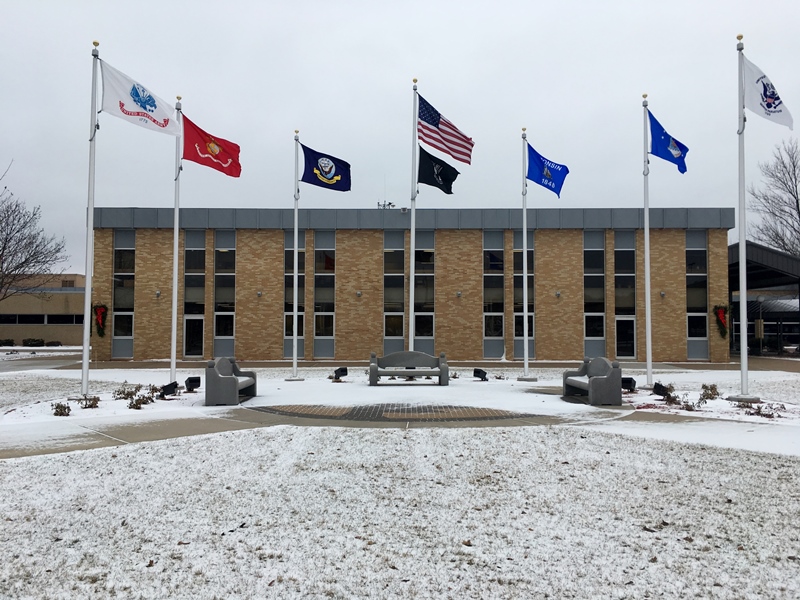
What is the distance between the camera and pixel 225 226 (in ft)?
99.5

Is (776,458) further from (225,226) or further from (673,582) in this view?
(225,226)

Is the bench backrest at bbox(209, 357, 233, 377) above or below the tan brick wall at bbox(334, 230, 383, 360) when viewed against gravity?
below

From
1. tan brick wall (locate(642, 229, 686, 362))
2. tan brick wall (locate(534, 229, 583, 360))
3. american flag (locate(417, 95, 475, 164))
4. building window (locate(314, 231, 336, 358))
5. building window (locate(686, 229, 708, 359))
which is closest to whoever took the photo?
american flag (locate(417, 95, 475, 164))

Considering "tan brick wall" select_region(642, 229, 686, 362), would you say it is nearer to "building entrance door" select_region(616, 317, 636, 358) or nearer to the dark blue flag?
"building entrance door" select_region(616, 317, 636, 358)

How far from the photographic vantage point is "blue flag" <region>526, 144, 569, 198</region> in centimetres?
1886

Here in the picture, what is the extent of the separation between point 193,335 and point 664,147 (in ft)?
74.0

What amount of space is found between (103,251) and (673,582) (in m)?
30.7

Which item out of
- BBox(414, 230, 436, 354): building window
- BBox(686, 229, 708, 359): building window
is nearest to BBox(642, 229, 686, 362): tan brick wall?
BBox(686, 229, 708, 359): building window

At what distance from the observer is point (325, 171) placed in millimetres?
18672

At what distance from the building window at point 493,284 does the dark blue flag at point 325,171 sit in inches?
511

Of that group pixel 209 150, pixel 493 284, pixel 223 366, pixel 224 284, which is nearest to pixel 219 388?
pixel 223 366

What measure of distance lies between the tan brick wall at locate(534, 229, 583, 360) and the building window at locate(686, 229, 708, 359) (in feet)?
16.9

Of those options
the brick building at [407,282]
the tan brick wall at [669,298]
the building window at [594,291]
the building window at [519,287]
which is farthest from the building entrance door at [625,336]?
the building window at [519,287]

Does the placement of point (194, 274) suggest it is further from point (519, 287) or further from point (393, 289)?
point (519, 287)
